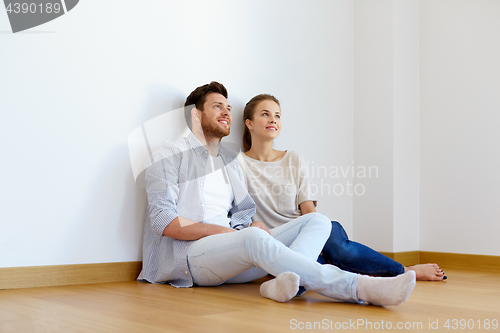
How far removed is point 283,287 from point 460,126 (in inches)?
79.2

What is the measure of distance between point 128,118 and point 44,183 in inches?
18.4

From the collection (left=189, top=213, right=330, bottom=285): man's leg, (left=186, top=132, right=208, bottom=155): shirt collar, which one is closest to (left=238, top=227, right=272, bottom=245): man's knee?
(left=189, top=213, right=330, bottom=285): man's leg

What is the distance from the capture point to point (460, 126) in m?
2.93

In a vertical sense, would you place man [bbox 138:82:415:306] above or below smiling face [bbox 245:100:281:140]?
below

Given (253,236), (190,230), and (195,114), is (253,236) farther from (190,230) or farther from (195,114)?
(195,114)

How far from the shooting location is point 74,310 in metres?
1.36

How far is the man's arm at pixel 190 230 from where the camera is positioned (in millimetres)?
1817

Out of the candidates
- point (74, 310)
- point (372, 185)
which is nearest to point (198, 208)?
point (74, 310)

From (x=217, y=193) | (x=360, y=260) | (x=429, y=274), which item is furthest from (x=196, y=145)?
(x=429, y=274)

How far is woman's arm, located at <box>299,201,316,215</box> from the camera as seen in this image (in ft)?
7.93

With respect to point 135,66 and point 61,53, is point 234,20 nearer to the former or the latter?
point 135,66

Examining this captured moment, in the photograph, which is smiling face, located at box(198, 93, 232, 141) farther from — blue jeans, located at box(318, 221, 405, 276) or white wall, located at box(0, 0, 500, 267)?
blue jeans, located at box(318, 221, 405, 276)

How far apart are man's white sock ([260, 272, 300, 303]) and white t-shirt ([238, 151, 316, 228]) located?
0.82m

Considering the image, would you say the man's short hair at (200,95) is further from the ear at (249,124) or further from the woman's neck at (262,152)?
the woman's neck at (262,152)
